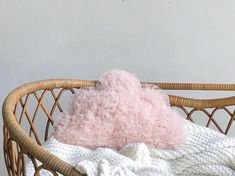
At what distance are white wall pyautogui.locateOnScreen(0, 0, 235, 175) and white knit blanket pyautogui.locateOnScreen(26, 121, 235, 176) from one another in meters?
0.34

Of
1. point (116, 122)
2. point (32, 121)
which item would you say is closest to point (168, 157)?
point (116, 122)

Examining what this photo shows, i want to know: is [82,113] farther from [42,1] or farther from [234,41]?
[234,41]

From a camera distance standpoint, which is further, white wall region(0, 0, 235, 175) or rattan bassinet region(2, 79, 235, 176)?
white wall region(0, 0, 235, 175)

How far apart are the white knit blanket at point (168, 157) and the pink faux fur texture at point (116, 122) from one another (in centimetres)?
3

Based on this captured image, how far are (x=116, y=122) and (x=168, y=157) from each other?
0.51 feet

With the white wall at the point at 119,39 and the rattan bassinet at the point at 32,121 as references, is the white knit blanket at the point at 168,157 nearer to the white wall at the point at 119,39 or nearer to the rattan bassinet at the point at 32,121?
the rattan bassinet at the point at 32,121

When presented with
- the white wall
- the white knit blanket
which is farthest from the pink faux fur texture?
the white wall

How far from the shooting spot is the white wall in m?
1.32

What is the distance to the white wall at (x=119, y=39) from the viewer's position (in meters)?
1.32

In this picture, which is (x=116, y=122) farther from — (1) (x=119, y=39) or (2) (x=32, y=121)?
(1) (x=119, y=39)

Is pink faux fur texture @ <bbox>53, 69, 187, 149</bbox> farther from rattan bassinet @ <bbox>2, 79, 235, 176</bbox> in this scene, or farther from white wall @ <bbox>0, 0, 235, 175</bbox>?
white wall @ <bbox>0, 0, 235, 175</bbox>

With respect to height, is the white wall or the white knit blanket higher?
the white wall

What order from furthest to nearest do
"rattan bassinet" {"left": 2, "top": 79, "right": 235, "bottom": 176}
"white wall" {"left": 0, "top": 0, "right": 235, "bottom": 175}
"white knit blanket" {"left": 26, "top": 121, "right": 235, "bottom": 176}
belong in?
1. "white wall" {"left": 0, "top": 0, "right": 235, "bottom": 175}
2. "white knit blanket" {"left": 26, "top": 121, "right": 235, "bottom": 176}
3. "rattan bassinet" {"left": 2, "top": 79, "right": 235, "bottom": 176}

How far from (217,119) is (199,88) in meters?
0.22
